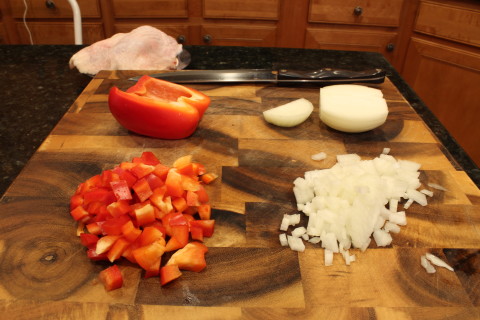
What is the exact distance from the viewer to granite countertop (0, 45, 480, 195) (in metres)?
1.13

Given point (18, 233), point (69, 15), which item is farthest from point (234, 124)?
point (69, 15)

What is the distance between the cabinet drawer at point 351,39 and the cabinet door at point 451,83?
0.15m

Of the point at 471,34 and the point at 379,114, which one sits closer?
the point at 379,114

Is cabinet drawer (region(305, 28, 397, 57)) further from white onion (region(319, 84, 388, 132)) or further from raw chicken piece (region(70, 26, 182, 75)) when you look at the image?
white onion (region(319, 84, 388, 132))

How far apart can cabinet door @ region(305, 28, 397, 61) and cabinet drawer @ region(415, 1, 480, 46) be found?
0.70 feet

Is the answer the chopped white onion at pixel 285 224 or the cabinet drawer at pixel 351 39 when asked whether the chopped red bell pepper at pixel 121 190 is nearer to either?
the chopped white onion at pixel 285 224

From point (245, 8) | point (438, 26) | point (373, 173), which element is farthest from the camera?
point (245, 8)

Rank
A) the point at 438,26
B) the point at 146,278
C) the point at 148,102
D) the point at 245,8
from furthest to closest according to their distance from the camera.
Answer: the point at 245,8 < the point at 438,26 < the point at 148,102 < the point at 146,278

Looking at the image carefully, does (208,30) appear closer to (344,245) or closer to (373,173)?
(373,173)

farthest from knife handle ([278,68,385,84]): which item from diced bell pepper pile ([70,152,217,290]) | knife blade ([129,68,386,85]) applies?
diced bell pepper pile ([70,152,217,290])

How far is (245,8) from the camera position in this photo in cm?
252

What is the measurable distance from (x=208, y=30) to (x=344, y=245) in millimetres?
2121

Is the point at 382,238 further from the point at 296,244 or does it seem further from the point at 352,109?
the point at 352,109

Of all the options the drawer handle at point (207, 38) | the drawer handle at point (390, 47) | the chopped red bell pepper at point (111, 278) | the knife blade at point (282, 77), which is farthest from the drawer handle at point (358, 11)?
the chopped red bell pepper at point (111, 278)
